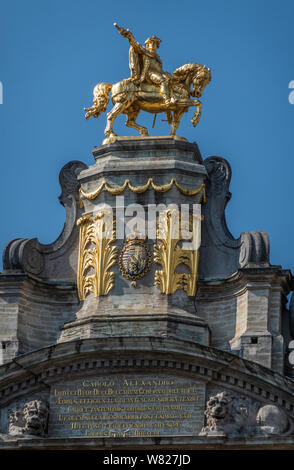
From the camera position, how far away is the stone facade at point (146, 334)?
46094 millimetres

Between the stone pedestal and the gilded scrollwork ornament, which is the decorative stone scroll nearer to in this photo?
the stone pedestal

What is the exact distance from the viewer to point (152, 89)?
50.1m

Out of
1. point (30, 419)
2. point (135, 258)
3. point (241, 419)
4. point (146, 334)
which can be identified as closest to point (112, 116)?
point (135, 258)

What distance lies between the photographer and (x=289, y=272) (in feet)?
157

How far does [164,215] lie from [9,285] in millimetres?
3916

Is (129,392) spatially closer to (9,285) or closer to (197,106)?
(9,285)

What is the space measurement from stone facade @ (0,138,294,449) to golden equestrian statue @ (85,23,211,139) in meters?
0.84

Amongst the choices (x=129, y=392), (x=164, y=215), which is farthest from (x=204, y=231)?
(x=129, y=392)

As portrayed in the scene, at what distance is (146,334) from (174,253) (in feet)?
7.53

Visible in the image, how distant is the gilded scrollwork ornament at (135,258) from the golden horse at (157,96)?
2.93m

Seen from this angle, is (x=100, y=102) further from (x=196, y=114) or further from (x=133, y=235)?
(x=133, y=235)
